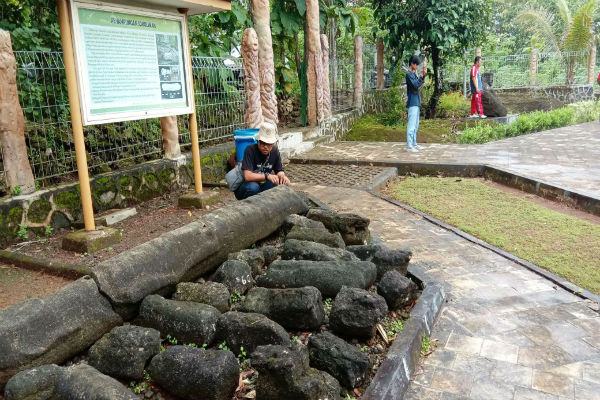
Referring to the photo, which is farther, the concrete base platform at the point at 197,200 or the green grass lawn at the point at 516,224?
the concrete base platform at the point at 197,200

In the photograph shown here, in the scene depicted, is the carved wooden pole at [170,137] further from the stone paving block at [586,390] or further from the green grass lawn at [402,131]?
the green grass lawn at [402,131]

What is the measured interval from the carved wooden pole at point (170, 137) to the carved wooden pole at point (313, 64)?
18.5 ft

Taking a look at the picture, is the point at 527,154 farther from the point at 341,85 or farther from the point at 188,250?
the point at 188,250

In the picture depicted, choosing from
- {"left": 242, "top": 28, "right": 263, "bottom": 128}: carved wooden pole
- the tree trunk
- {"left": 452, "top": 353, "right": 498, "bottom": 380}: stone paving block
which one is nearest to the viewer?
{"left": 452, "top": 353, "right": 498, "bottom": 380}: stone paving block

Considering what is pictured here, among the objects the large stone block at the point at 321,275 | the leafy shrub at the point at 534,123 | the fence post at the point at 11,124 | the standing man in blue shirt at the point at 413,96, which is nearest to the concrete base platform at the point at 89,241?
the fence post at the point at 11,124

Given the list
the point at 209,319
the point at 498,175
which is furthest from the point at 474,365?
the point at 498,175

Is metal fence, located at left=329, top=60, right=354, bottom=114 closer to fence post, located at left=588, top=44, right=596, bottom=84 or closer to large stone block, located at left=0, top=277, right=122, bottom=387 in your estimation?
large stone block, located at left=0, top=277, right=122, bottom=387

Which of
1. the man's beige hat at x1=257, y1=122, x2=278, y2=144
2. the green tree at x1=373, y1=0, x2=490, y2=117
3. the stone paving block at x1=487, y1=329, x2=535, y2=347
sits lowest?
the stone paving block at x1=487, y1=329, x2=535, y2=347

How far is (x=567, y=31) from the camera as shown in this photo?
72.4 ft

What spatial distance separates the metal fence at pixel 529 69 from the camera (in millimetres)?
21750

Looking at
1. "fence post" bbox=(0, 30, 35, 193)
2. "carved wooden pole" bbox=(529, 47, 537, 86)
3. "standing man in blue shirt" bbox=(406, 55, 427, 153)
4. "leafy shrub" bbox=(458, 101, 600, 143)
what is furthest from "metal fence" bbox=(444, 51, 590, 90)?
"fence post" bbox=(0, 30, 35, 193)

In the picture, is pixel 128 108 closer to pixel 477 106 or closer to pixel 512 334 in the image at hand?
pixel 512 334

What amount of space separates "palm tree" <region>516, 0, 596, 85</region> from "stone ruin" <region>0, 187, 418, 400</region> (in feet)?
70.0

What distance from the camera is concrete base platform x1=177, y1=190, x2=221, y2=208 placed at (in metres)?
6.08
